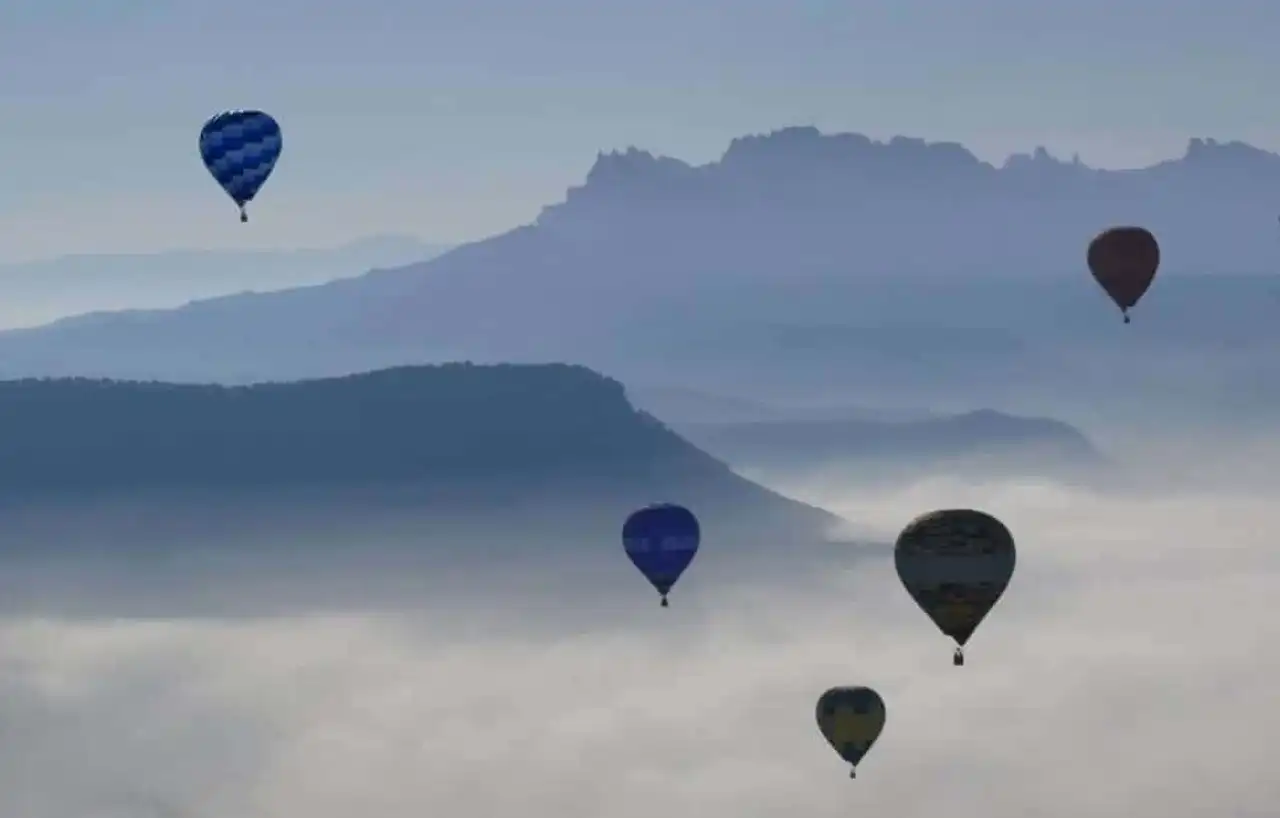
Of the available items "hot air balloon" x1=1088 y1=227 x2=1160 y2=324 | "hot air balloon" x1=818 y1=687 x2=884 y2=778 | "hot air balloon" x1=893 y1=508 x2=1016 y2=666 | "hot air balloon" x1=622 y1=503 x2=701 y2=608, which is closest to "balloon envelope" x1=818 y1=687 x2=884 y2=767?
"hot air balloon" x1=818 y1=687 x2=884 y2=778

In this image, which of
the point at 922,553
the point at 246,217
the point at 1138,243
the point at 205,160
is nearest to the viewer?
the point at 246,217

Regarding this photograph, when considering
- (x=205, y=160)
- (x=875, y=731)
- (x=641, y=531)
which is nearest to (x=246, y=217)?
(x=205, y=160)

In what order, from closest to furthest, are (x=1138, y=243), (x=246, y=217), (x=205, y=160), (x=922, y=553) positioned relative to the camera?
1. (x=246, y=217)
2. (x=922, y=553)
3. (x=205, y=160)
4. (x=1138, y=243)

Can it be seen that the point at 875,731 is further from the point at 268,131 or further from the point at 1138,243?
the point at 268,131

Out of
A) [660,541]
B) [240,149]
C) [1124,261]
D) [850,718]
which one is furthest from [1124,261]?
[240,149]

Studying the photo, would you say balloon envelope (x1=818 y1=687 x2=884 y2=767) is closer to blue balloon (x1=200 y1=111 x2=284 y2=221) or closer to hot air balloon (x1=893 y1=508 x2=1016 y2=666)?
hot air balloon (x1=893 y1=508 x2=1016 y2=666)

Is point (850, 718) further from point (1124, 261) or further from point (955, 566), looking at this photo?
point (955, 566)

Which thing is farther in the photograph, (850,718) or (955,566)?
(850,718)
